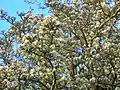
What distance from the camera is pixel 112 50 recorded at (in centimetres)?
1975

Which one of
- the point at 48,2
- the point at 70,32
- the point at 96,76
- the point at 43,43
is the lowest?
the point at 96,76

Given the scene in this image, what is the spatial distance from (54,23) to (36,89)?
227 inches

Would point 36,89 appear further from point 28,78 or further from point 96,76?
point 96,76

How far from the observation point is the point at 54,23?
19047 mm

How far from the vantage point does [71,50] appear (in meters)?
21.1

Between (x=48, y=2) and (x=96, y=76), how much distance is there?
5740mm

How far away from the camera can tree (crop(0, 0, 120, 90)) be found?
19641 mm

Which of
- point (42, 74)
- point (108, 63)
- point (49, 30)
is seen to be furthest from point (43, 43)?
point (108, 63)

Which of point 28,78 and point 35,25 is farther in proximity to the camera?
point 35,25

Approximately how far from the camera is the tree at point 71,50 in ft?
64.4

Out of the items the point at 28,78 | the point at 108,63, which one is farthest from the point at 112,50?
the point at 28,78

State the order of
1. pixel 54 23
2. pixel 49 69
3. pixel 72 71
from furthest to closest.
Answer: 1. pixel 72 71
2. pixel 49 69
3. pixel 54 23

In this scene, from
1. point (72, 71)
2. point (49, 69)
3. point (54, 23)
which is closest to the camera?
point (54, 23)

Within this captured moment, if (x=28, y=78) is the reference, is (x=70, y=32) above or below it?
above
